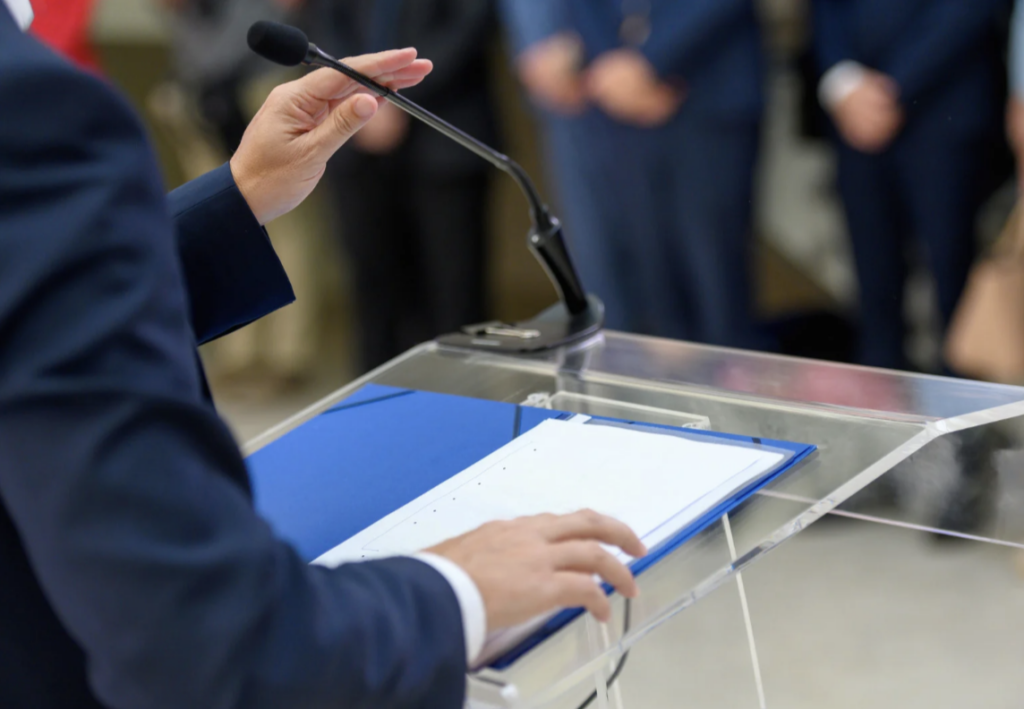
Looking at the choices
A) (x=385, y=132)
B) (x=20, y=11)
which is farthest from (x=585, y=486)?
(x=385, y=132)

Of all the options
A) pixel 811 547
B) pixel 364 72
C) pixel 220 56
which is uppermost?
pixel 220 56

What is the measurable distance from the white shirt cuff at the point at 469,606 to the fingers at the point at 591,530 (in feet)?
0.21

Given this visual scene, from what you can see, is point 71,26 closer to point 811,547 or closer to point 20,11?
point 811,547

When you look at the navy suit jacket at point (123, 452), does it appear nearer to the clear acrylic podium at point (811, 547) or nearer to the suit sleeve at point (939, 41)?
the clear acrylic podium at point (811, 547)

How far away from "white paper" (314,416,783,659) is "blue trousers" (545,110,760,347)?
138 cm

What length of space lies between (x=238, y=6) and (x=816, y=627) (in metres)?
2.17

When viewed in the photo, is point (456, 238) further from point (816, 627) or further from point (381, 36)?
point (816, 627)

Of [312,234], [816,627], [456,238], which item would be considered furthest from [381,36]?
[816,627]

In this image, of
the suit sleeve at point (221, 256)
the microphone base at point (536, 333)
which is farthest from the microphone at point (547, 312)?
the suit sleeve at point (221, 256)

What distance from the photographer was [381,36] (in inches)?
100

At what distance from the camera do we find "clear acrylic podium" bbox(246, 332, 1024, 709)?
750 millimetres

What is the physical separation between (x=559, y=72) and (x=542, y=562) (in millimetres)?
1837

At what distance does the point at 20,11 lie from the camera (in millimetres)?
588

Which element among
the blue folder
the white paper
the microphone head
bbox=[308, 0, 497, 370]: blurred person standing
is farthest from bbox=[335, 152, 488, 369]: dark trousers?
the white paper
